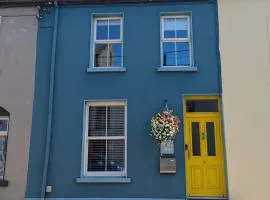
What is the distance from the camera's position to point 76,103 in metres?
10.5

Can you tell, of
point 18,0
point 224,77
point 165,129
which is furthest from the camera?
point 18,0

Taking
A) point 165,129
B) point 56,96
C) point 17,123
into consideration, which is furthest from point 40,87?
point 165,129

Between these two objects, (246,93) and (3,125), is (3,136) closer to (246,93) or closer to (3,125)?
(3,125)

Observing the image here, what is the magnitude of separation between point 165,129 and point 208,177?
71.4 inches

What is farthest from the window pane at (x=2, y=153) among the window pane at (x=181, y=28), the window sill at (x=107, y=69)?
the window pane at (x=181, y=28)

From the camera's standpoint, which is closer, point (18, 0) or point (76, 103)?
point (76, 103)

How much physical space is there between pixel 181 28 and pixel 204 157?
3848 mm

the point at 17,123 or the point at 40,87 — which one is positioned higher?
the point at 40,87

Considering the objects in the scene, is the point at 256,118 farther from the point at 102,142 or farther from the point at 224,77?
the point at 102,142

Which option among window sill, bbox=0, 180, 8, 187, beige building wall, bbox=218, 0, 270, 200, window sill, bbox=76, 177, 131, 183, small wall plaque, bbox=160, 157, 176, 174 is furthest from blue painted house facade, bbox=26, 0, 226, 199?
window sill, bbox=0, 180, 8, 187

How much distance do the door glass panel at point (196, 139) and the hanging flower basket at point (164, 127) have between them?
63cm

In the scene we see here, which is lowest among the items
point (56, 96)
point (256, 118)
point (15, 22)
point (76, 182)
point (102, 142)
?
point (76, 182)

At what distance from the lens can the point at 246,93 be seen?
10.2m

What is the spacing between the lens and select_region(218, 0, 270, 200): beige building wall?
973 cm
